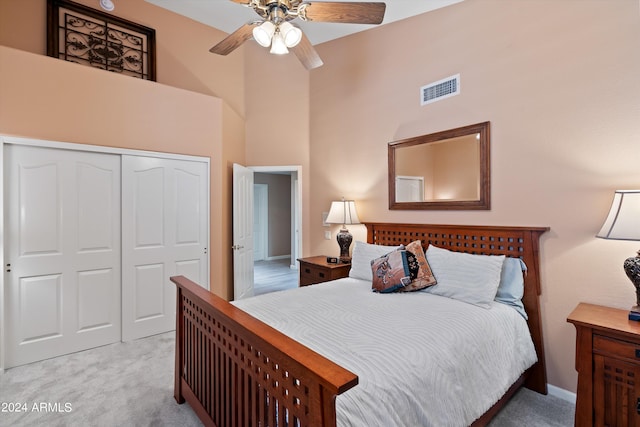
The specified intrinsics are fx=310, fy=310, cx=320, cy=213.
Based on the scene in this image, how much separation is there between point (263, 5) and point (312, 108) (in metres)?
2.35

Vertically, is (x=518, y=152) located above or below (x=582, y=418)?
above

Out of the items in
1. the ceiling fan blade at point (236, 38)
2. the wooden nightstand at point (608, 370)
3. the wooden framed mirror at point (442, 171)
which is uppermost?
the ceiling fan blade at point (236, 38)

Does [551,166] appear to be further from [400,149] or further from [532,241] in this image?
[400,149]

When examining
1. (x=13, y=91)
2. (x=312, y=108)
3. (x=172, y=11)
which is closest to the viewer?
(x=13, y=91)

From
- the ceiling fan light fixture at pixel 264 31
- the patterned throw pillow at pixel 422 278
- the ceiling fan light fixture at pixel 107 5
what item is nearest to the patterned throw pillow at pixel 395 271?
the patterned throw pillow at pixel 422 278

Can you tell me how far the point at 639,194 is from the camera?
1732 mm

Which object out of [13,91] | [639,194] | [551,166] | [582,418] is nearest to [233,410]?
[582,418]

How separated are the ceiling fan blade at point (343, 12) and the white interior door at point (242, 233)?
2305 millimetres

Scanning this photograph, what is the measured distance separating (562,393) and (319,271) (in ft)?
7.38

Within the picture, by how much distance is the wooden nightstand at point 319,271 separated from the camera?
335cm

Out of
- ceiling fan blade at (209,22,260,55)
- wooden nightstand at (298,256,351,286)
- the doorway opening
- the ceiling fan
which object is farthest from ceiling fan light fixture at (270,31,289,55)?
the doorway opening

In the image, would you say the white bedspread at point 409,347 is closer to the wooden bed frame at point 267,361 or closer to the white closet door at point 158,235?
the wooden bed frame at point 267,361

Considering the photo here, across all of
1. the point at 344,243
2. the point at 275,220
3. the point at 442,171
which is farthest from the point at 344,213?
the point at 275,220

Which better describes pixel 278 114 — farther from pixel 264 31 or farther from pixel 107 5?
pixel 264 31
